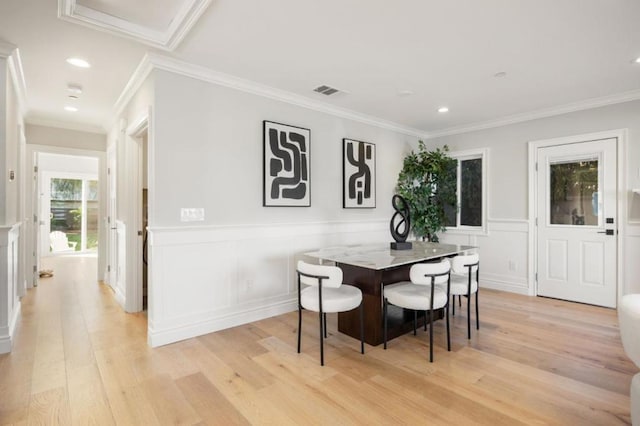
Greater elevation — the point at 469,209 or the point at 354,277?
the point at 469,209

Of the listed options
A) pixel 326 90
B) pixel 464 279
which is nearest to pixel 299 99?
pixel 326 90

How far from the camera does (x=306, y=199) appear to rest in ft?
13.1

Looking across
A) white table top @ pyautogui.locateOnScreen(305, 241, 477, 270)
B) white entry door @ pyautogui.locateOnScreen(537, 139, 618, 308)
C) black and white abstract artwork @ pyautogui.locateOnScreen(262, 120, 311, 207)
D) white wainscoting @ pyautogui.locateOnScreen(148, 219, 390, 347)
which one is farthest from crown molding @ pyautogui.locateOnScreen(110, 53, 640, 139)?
white table top @ pyautogui.locateOnScreen(305, 241, 477, 270)

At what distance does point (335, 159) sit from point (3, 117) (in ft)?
10.7

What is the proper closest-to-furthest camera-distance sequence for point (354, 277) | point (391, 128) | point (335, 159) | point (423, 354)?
point (423, 354) < point (354, 277) < point (335, 159) < point (391, 128)

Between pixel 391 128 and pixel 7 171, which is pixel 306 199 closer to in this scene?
pixel 391 128

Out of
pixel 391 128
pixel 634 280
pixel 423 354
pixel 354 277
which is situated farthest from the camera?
pixel 391 128

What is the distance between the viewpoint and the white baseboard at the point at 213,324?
9.51 ft

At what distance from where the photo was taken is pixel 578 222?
4246 millimetres

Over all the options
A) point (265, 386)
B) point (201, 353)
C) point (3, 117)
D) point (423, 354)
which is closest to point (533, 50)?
point (423, 354)

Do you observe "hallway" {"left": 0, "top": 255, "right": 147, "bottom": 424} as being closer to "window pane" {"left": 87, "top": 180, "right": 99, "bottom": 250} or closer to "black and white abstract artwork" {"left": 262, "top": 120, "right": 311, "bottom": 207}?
"black and white abstract artwork" {"left": 262, "top": 120, "right": 311, "bottom": 207}

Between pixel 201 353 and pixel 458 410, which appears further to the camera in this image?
pixel 201 353

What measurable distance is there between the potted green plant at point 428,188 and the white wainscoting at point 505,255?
605mm

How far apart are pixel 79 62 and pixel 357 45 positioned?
249 cm
